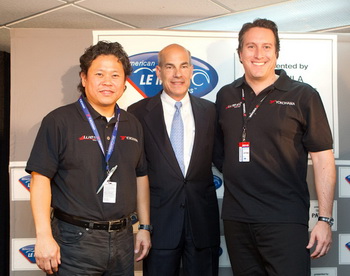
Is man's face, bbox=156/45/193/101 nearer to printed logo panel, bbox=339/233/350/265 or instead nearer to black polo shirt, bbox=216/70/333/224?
black polo shirt, bbox=216/70/333/224

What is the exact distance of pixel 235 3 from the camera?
3893 millimetres

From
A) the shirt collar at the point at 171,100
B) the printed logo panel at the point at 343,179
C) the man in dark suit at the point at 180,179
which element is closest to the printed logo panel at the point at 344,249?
the printed logo panel at the point at 343,179

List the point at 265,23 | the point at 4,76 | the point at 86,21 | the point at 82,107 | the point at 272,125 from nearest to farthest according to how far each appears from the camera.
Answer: the point at 82,107 → the point at 272,125 → the point at 265,23 → the point at 86,21 → the point at 4,76

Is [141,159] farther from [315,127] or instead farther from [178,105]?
[315,127]

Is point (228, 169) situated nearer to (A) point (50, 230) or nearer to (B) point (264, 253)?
(B) point (264, 253)

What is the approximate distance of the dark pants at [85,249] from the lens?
187cm

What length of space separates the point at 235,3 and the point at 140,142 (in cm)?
223

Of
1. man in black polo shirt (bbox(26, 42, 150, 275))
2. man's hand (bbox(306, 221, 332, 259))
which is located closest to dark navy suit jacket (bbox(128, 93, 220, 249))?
man in black polo shirt (bbox(26, 42, 150, 275))

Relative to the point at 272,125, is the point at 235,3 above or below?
above

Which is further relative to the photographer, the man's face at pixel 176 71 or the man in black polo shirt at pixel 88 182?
the man's face at pixel 176 71

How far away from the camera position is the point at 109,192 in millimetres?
1941

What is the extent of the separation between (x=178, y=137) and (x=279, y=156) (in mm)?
615

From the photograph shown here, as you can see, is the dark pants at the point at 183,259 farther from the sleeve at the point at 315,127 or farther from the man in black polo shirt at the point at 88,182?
the sleeve at the point at 315,127

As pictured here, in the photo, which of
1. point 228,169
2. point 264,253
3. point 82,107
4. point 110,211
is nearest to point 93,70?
point 82,107
